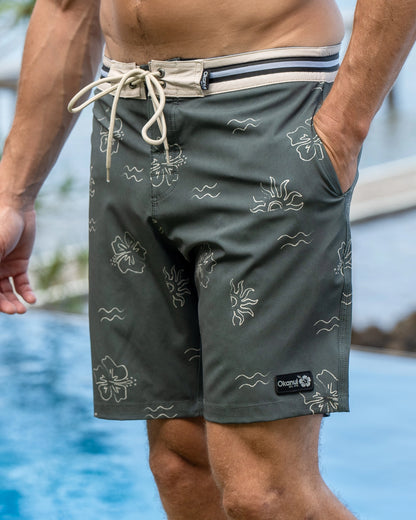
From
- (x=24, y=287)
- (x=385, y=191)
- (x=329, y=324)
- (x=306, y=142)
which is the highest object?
(x=306, y=142)

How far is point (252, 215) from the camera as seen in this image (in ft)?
4.03

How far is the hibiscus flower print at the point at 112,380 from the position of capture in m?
1.43

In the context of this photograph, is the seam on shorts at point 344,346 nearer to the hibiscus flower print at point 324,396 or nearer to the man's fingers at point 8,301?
the hibiscus flower print at point 324,396

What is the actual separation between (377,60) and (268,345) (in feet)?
1.30

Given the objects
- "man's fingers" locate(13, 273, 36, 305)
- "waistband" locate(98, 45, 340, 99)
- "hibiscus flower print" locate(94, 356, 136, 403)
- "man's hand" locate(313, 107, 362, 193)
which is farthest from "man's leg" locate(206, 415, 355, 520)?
"man's fingers" locate(13, 273, 36, 305)

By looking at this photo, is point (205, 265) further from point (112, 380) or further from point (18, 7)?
point (18, 7)

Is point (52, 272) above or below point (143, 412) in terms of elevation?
below

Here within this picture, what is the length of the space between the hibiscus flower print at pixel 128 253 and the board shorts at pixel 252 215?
0.02 meters

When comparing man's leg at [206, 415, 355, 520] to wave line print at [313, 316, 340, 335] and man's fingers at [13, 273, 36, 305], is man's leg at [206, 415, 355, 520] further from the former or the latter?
man's fingers at [13, 273, 36, 305]

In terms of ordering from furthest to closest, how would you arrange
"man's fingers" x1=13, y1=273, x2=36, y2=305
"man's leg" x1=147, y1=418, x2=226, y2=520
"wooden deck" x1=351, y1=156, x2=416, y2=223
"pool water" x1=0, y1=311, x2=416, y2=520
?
"wooden deck" x1=351, y1=156, x2=416, y2=223
"pool water" x1=0, y1=311, x2=416, y2=520
"man's fingers" x1=13, y1=273, x2=36, y2=305
"man's leg" x1=147, y1=418, x2=226, y2=520

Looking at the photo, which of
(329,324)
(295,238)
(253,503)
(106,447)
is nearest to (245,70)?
(295,238)

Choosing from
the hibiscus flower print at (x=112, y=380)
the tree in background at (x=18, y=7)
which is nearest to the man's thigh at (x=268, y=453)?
the hibiscus flower print at (x=112, y=380)

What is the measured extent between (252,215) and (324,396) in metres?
0.26

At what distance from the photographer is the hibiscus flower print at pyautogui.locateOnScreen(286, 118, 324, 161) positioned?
3.95ft
